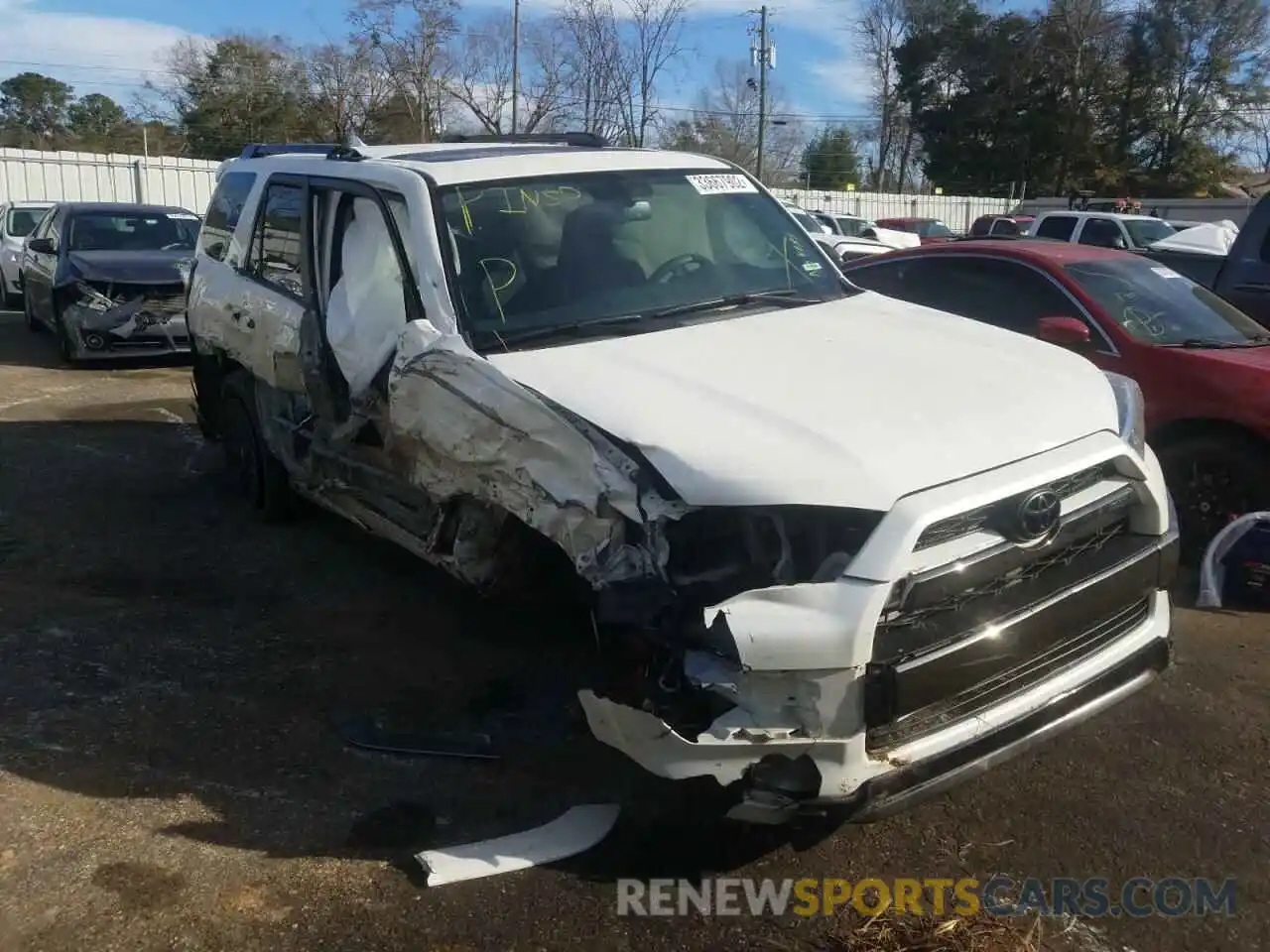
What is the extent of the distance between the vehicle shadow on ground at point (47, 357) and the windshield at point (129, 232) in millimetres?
1270

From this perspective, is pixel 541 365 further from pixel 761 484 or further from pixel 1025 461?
pixel 1025 461

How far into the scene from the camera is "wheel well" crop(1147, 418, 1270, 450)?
18.1 ft

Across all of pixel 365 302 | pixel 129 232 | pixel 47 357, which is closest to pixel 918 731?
pixel 365 302

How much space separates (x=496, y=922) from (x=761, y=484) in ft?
4.44

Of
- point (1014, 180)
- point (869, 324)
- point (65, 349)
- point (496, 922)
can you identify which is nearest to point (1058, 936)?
point (496, 922)

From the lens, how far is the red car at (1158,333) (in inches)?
218

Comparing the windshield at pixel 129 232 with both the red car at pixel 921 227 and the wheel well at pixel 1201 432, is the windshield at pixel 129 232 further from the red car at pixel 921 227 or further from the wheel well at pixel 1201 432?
the red car at pixel 921 227

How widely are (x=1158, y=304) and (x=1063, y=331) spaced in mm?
881

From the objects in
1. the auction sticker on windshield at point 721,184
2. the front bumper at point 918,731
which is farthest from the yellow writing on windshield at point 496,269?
the front bumper at point 918,731

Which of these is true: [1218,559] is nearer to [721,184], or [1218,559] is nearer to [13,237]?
[721,184]

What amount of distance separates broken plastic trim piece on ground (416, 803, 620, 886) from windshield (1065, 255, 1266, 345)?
161 inches

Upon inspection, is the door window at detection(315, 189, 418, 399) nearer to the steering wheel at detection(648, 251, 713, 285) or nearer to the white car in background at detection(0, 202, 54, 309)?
the steering wheel at detection(648, 251, 713, 285)

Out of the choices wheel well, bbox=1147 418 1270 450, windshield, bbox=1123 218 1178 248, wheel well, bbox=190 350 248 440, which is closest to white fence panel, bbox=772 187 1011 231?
windshield, bbox=1123 218 1178 248

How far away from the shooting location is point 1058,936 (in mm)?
Answer: 3031
